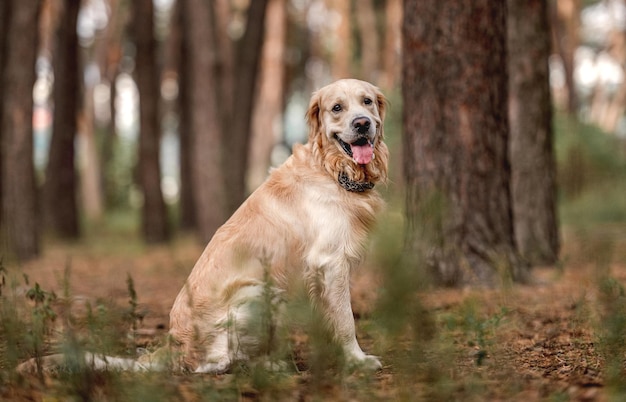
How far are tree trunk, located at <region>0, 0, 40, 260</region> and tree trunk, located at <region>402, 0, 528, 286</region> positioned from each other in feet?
20.5

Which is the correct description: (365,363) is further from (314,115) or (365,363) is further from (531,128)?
(531,128)

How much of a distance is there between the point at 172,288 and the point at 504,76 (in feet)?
14.0

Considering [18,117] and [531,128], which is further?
[18,117]

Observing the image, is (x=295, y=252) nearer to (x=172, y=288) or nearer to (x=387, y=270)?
(x=387, y=270)

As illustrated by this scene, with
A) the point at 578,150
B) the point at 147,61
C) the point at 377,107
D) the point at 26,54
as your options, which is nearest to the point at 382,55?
the point at 578,150

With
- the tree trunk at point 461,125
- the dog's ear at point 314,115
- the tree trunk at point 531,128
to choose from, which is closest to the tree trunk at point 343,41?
the tree trunk at point 531,128

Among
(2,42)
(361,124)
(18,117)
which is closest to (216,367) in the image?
(361,124)

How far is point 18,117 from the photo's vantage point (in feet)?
36.4

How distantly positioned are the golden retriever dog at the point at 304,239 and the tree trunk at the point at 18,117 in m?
7.32

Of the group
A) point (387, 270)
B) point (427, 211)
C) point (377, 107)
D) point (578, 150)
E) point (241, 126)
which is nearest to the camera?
point (387, 270)

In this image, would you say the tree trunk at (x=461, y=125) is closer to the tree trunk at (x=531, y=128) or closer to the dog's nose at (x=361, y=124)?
the tree trunk at (x=531, y=128)

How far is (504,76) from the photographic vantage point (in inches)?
277

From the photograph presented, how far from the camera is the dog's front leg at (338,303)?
4.50 meters

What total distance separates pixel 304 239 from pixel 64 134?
1201 centimetres
